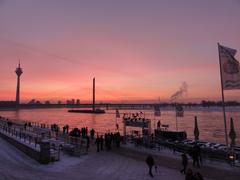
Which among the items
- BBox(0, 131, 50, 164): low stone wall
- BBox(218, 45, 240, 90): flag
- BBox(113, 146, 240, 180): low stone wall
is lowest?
BBox(113, 146, 240, 180): low stone wall

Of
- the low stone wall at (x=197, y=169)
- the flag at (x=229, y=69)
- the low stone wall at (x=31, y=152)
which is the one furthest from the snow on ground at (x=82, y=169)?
the flag at (x=229, y=69)

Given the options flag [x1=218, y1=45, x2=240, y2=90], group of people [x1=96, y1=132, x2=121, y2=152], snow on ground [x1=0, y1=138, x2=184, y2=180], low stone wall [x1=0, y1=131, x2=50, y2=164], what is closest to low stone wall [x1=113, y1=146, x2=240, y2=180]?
snow on ground [x1=0, y1=138, x2=184, y2=180]

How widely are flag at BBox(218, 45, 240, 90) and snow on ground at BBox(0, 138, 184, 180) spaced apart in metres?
7.21

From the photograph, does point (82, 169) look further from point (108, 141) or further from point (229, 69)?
point (229, 69)

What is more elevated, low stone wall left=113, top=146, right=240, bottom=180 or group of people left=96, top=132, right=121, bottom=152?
group of people left=96, top=132, right=121, bottom=152

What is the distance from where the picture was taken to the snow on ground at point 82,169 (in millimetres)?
14812

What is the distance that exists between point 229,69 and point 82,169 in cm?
1213

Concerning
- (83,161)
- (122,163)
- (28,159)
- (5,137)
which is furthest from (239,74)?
(5,137)

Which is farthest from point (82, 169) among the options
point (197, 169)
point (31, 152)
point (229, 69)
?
point (229, 69)

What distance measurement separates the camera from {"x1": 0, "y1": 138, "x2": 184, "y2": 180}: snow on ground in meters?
14.8

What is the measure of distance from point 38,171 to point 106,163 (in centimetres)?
467

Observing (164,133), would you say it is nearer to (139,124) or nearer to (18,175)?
(139,124)

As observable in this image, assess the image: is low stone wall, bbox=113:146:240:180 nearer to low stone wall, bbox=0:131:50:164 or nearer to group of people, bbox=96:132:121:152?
→ group of people, bbox=96:132:121:152

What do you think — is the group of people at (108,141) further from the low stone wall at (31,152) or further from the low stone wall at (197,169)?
the low stone wall at (31,152)
